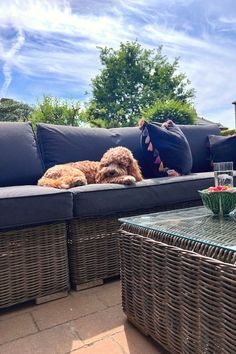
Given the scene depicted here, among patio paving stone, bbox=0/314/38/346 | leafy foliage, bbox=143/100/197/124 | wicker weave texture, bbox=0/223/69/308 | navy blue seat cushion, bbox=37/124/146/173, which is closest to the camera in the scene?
patio paving stone, bbox=0/314/38/346

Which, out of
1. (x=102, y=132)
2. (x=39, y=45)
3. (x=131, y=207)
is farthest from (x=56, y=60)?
(x=131, y=207)

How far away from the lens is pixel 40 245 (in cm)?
170

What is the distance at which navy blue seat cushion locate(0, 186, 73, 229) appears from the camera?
5.08ft

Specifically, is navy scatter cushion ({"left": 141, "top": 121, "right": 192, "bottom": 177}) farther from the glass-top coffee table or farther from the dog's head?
the glass-top coffee table

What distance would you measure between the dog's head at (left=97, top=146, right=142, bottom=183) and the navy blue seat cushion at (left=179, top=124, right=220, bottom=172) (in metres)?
1.07

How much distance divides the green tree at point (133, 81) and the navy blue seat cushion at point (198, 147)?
13.5m

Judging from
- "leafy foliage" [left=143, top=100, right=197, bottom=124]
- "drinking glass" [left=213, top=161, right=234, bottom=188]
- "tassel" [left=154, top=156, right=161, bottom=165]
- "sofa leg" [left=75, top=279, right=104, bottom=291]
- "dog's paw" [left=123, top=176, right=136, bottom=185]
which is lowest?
"sofa leg" [left=75, top=279, right=104, bottom=291]

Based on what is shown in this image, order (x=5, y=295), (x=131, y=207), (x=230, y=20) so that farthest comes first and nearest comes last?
1. (x=230, y=20)
2. (x=131, y=207)
3. (x=5, y=295)

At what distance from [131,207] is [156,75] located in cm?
1694

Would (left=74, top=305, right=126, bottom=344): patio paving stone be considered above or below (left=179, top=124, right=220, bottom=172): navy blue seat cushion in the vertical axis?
below

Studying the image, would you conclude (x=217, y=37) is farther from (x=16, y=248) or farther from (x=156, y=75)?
(x=156, y=75)

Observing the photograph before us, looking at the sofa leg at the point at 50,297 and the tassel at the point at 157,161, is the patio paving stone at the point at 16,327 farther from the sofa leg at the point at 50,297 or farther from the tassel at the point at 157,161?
the tassel at the point at 157,161

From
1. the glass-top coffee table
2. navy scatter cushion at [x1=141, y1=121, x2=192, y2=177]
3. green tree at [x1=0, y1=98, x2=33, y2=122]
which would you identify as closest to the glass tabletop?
the glass-top coffee table

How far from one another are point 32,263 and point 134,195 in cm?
74
